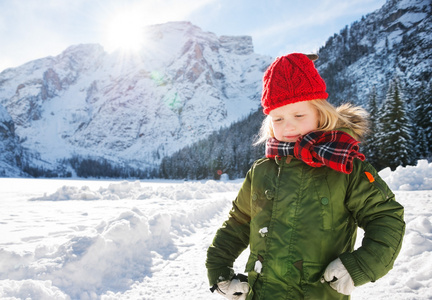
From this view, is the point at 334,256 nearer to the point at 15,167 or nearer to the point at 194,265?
the point at 194,265

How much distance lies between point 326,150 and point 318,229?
16.8 inches

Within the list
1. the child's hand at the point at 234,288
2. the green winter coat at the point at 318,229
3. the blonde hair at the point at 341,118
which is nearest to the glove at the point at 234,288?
the child's hand at the point at 234,288

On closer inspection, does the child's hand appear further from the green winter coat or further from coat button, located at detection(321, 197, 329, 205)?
coat button, located at detection(321, 197, 329, 205)

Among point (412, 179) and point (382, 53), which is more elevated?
point (382, 53)

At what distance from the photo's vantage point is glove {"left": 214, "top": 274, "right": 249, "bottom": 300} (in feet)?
5.27

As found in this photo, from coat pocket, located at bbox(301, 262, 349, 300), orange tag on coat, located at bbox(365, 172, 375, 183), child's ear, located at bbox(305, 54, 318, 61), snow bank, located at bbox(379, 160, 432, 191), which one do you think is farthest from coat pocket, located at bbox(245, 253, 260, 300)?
snow bank, located at bbox(379, 160, 432, 191)

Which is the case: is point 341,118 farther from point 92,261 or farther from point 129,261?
point 129,261

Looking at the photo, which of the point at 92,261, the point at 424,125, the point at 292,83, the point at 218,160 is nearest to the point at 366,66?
the point at 218,160

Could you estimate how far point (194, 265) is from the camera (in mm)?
4461

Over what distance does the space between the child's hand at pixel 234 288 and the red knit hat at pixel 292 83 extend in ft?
3.68

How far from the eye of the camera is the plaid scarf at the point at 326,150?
1.34 meters

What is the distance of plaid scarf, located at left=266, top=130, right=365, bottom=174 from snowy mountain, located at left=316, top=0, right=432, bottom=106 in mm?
75159

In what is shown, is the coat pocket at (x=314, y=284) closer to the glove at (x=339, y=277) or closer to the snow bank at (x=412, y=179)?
the glove at (x=339, y=277)

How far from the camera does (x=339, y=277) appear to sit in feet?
4.17
